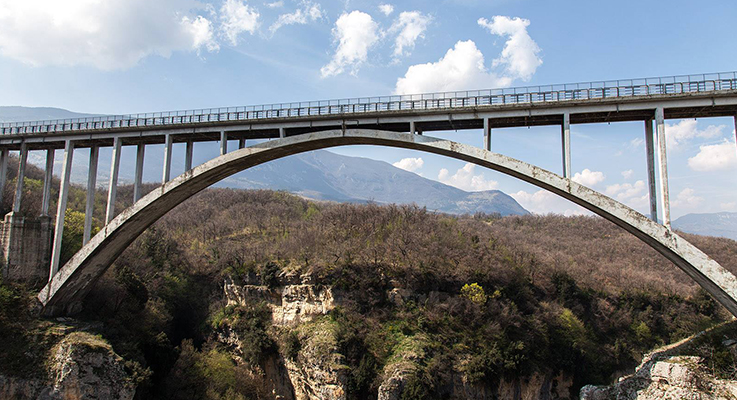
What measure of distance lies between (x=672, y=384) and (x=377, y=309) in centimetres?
1760

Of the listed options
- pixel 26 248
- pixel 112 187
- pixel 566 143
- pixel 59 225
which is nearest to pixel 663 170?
pixel 566 143

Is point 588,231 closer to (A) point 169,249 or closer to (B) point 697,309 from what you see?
(B) point 697,309

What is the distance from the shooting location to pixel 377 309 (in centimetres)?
3064

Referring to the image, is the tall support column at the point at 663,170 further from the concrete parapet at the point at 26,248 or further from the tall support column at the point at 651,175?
the concrete parapet at the point at 26,248

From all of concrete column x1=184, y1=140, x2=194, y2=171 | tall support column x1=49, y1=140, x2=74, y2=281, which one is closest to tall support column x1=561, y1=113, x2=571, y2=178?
concrete column x1=184, y1=140, x2=194, y2=171

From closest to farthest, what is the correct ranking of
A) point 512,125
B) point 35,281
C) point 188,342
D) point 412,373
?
point 512,125, point 35,281, point 412,373, point 188,342

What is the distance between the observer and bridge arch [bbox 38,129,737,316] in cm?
1498

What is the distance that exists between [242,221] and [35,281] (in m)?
27.5

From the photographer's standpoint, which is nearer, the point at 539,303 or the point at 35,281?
the point at 35,281

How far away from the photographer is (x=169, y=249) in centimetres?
3938

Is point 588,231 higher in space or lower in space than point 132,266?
higher

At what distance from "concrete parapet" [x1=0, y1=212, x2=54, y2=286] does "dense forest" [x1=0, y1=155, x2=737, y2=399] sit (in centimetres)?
92

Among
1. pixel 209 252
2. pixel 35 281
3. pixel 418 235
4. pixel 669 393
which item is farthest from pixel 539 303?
pixel 35 281

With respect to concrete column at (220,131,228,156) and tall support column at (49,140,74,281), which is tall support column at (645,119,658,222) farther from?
tall support column at (49,140,74,281)
